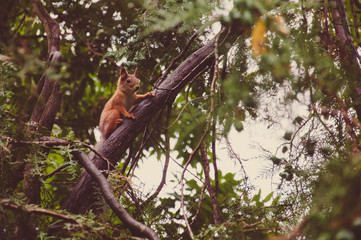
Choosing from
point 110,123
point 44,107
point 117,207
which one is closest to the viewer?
point 117,207

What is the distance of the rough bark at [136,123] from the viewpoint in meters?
2.93

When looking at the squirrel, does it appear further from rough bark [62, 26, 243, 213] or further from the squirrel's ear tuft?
rough bark [62, 26, 243, 213]

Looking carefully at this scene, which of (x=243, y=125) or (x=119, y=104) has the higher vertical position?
(x=119, y=104)

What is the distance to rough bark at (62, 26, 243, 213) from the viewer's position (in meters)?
2.93

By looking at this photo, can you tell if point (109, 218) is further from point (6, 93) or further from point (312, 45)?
point (312, 45)

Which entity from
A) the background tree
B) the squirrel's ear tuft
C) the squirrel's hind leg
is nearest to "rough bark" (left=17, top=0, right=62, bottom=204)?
the background tree

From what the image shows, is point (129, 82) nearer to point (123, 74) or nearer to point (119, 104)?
point (123, 74)

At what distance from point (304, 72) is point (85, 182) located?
1.94m

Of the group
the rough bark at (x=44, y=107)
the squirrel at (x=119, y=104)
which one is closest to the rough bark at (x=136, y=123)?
the rough bark at (x=44, y=107)

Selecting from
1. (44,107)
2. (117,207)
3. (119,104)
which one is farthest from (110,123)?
(117,207)

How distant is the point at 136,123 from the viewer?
10.8ft

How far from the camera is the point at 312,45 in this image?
2068mm

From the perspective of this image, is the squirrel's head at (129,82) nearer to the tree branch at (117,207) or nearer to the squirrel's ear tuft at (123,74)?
the squirrel's ear tuft at (123,74)

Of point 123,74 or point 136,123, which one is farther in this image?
point 123,74
